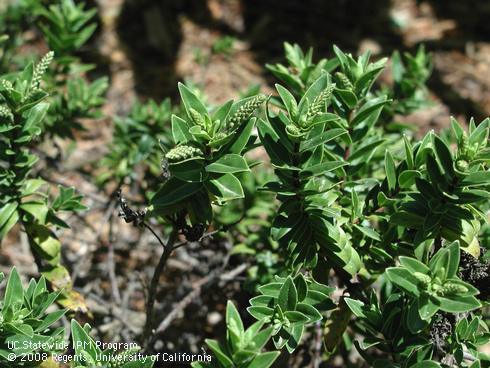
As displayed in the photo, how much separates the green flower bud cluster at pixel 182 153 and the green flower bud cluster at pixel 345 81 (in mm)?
600

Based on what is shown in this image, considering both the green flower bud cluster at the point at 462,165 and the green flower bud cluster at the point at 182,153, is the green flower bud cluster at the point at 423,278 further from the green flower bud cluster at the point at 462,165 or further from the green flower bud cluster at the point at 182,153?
the green flower bud cluster at the point at 182,153

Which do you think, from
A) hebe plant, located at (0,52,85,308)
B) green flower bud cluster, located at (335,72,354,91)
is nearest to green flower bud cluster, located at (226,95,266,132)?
green flower bud cluster, located at (335,72,354,91)

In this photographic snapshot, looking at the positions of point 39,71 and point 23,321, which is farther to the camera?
point 39,71

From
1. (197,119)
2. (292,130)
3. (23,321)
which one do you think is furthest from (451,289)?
(23,321)

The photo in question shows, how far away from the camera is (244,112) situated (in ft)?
5.36

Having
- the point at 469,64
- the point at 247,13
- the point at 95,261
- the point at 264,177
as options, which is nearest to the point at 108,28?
the point at 247,13

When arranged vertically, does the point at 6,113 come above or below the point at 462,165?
above

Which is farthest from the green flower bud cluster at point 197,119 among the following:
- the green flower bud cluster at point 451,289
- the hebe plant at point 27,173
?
the green flower bud cluster at point 451,289

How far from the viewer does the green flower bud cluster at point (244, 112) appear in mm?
1596

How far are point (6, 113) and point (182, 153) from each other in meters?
0.70

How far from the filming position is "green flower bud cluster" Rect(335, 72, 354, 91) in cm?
196

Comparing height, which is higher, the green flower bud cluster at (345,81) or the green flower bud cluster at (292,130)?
the green flower bud cluster at (292,130)

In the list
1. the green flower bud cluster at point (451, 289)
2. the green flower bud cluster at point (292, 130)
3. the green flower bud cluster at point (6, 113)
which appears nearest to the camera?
the green flower bud cluster at point (451, 289)

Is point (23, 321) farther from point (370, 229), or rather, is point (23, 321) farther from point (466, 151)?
point (466, 151)
